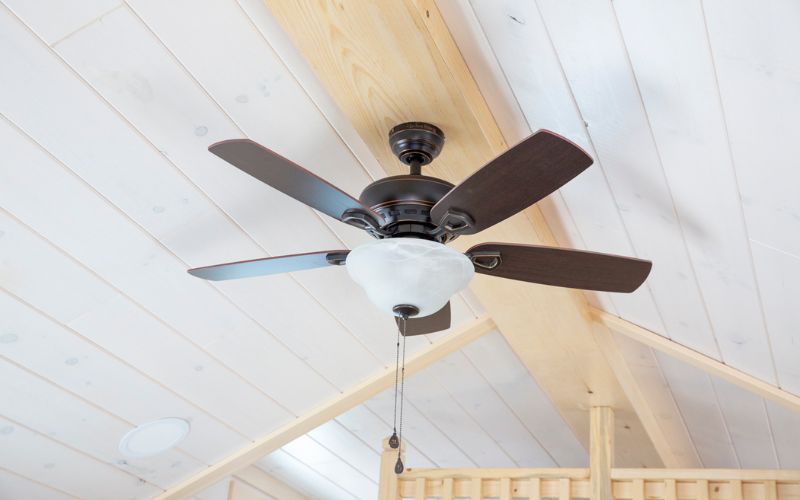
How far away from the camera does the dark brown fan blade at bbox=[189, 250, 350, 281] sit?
2014mm

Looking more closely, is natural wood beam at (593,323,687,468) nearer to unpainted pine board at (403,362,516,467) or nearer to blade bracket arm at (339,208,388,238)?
unpainted pine board at (403,362,516,467)

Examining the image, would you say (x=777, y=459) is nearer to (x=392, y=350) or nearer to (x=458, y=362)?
(x=458, y=362)

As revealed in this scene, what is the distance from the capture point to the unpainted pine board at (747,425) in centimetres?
A: 309

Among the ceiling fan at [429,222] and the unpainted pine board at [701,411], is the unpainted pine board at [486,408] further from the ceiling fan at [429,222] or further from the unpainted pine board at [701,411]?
the ceiling fan at [429,222]

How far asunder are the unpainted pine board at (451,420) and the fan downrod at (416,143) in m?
1.66

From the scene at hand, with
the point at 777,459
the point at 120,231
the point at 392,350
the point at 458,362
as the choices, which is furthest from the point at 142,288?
the point at 777,459

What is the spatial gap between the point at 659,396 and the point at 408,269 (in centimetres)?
210

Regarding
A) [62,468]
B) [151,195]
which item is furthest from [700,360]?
[62,468]

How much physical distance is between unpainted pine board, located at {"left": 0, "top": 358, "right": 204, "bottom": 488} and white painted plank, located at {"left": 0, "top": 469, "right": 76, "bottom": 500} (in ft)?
0.55

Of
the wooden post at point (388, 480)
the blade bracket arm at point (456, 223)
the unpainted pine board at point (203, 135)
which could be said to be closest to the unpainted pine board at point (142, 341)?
the unpainted pine board at point (203, 135)

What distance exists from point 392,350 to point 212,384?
2.33ft

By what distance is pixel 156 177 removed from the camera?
2.30 meters

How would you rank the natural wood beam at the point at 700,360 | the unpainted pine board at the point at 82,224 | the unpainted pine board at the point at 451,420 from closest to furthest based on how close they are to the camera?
1. the unpainted pine board at the point at 82,224
2. the natural wood beam at the point at 700,360
3. the unpainted pine board at the point at 451,420

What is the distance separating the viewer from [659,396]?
354 cm
